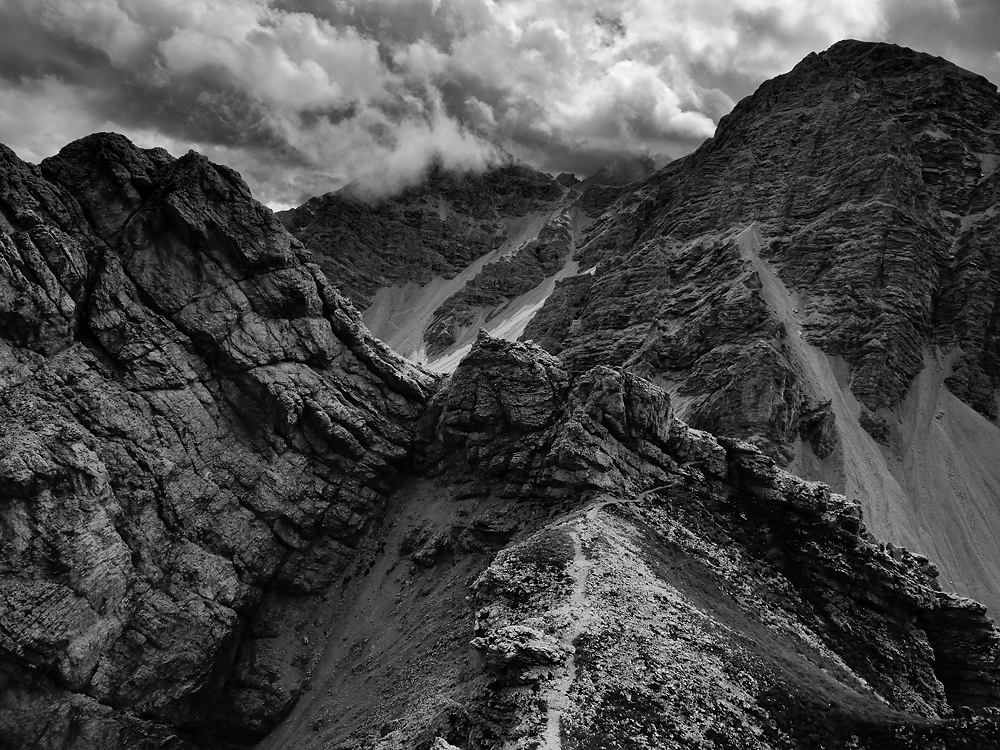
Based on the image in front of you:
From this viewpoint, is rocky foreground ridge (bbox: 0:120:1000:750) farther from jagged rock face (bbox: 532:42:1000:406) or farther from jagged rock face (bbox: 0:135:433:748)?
jagged rock face (bbox: 532:42:1000:406)

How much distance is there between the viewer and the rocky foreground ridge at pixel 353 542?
29766mm

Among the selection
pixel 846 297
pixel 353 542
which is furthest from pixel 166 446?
pixel 846 297

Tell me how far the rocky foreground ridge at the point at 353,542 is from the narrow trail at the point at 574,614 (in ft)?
0.72

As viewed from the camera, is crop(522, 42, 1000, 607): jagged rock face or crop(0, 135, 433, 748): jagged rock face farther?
crop(522, 42, 1000, 607): jagged rock face

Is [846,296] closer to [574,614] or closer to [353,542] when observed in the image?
[353,542]

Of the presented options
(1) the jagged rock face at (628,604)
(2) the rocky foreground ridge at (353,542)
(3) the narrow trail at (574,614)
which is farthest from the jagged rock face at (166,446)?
(3) the narrow trail at (574,614)

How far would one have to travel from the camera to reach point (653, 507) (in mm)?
42125

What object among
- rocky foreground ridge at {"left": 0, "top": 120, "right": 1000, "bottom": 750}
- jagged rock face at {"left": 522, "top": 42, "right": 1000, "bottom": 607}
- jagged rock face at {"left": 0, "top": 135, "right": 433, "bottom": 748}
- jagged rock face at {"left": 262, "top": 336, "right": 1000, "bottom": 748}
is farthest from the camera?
jagged rock face at {"left": 522, "top": 42, "right": 1000, "bottom": 607}

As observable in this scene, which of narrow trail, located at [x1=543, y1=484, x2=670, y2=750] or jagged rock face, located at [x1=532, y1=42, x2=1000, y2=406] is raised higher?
jagged rock face, located at [x1=532, y1=42, x2=1000, y2=406]

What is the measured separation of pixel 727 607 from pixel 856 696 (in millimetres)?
7602

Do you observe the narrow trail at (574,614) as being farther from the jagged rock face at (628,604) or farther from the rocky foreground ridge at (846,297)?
the rocky foreground ridge at (846,297)

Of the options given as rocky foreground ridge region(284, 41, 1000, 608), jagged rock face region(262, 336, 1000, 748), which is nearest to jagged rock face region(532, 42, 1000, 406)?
rocky foreground ridge region(284, 41, 1000, 608)

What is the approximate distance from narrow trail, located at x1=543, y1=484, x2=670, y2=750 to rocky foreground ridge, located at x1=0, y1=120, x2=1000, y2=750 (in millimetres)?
220

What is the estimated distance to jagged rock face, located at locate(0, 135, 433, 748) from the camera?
33.4m
